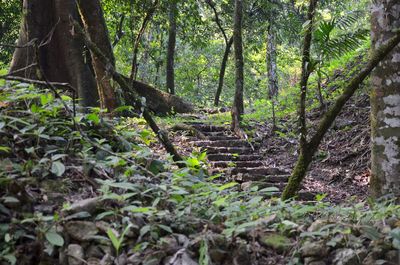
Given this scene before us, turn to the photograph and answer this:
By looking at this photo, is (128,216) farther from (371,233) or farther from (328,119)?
(328,119)

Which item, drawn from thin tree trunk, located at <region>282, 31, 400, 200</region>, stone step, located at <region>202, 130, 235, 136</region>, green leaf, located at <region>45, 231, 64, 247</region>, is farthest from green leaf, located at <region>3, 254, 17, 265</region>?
stone step, located at <region>202, 130, 235, 136</region>

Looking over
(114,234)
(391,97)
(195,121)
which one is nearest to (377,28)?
(391,97)

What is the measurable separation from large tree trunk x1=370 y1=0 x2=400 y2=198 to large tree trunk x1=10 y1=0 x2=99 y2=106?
5295 mm

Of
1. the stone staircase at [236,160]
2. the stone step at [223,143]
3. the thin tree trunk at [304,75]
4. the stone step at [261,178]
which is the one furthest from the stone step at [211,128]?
the thin tree trunk at [304,75]

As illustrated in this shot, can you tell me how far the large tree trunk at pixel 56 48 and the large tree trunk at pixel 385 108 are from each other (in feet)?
17.4

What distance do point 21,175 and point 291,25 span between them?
1251cm

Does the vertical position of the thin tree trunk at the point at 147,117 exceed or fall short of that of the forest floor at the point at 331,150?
it exceeds it

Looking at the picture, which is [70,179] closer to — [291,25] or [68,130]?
[68,130]

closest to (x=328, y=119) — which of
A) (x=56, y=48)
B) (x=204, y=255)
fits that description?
(x=204, y=255)

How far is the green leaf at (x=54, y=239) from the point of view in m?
2.23

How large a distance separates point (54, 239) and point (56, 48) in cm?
799

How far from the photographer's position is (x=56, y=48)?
952 centimetres

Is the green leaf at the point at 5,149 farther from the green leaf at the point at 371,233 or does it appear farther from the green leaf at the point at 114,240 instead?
the green leaf at the point at 371,233

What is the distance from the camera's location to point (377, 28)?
16.2ft
